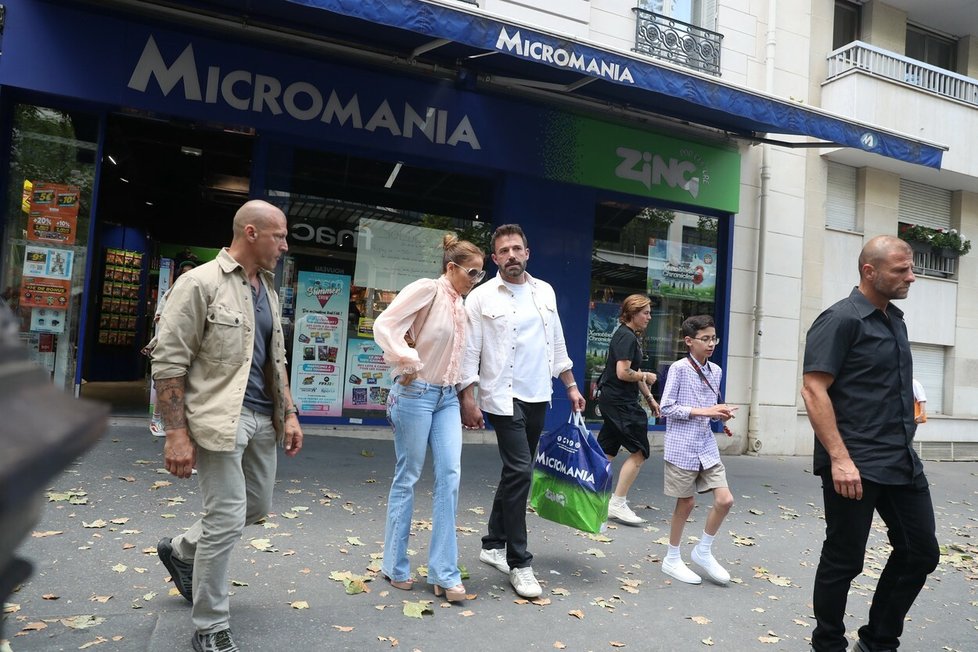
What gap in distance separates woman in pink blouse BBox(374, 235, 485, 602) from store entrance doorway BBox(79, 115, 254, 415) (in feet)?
22.3

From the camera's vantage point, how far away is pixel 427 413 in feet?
12.5

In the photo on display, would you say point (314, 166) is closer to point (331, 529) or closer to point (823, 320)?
point (331, 529)

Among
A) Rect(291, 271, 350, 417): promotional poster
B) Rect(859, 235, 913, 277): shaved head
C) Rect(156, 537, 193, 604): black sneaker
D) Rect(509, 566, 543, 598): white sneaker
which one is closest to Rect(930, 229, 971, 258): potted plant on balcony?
Rect(291, 271, 350, 417): promotional poster

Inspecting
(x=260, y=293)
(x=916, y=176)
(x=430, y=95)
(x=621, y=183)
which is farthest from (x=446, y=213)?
(x=916, y=176)

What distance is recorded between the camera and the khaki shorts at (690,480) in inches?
178

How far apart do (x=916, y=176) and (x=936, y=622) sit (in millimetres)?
9988

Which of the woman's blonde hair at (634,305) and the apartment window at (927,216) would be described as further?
the apartment window at (927,216)

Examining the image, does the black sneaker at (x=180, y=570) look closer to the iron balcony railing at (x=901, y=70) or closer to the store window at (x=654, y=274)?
the store window at (x=654, y=274)

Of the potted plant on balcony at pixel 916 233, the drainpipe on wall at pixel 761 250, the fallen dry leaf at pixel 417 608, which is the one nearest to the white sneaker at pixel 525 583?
the fallen dry leaf at pixel 417 608

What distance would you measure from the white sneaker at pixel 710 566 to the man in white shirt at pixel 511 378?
1.17 m

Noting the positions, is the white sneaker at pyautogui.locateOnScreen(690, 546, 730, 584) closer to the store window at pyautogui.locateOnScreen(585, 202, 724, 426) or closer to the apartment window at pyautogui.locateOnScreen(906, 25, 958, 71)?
the store window at pyautogui.locateOnScreen(585, 202, 724, 426)

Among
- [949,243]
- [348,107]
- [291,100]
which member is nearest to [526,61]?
[348,107]

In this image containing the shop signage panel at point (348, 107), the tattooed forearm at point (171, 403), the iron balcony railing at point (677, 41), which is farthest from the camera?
the iron balcony railing at point (677, 41)

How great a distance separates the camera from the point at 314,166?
8.28 m
